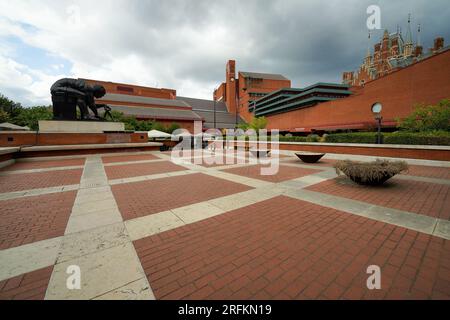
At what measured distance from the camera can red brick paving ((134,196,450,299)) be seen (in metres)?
2.01

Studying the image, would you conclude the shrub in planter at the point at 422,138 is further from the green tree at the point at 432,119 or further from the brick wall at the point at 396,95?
the brick wall at the point at 396,95

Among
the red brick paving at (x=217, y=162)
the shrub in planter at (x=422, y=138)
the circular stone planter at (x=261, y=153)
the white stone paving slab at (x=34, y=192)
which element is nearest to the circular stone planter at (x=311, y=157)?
the circular stone planter at (x=261, y=153)

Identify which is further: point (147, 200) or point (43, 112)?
point (43, 112)

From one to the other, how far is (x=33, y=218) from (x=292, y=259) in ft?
17.0

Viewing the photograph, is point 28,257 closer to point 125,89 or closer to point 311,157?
point 311,157

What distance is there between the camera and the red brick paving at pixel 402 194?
4.15m

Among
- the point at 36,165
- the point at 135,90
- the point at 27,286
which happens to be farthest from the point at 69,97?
the point at 135,90

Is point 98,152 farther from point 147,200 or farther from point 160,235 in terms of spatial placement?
point 160,235

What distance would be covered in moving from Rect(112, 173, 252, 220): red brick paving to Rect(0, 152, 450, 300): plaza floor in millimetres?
62

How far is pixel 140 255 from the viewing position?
8.67 feet

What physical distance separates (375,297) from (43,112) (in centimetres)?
4529

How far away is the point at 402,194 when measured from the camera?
16.7 ft

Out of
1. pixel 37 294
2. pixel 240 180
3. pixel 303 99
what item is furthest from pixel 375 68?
pixel 37 294

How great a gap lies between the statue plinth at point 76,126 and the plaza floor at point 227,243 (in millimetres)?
12129
